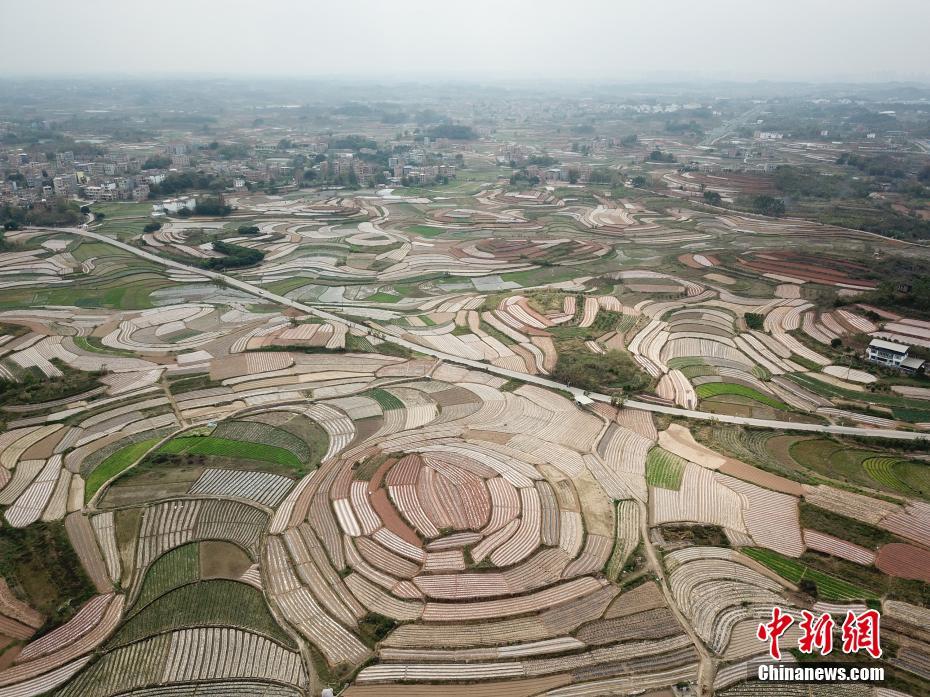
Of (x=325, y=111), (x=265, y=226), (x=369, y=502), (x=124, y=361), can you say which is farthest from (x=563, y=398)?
(x=325, y=111)

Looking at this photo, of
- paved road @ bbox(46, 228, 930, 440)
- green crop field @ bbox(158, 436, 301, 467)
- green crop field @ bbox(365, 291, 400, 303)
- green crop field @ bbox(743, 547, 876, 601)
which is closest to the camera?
green crop field @ bbox(743, 547, 876, 601)

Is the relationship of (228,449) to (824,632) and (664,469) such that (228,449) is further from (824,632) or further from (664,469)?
(824,632)

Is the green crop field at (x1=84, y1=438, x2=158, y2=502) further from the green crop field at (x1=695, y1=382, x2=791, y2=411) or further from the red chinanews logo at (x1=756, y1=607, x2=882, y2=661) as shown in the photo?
the green crop field at (x1=695, y1=382, x2=791, y2=411)

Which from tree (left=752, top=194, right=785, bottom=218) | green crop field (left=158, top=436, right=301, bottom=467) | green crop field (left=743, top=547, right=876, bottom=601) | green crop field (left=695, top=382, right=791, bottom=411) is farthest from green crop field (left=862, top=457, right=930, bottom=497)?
tree (left=752, top=194, right=785, bottom=218)

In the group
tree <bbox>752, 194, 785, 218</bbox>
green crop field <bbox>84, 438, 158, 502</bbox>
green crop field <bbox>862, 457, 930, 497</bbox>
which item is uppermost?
tree <bbox>752, 194, 785, 218</bbox>

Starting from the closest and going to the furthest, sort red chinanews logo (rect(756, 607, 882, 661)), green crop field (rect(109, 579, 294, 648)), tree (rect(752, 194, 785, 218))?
red chinanews logo (rect(756, 607, 882, 661)) < green crop field (rect(109, 579, 294, 648)) < tree (rect(752, 194, 785, 218))

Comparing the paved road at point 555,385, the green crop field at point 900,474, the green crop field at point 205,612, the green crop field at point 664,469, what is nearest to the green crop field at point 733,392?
the paved road at point 555,385
